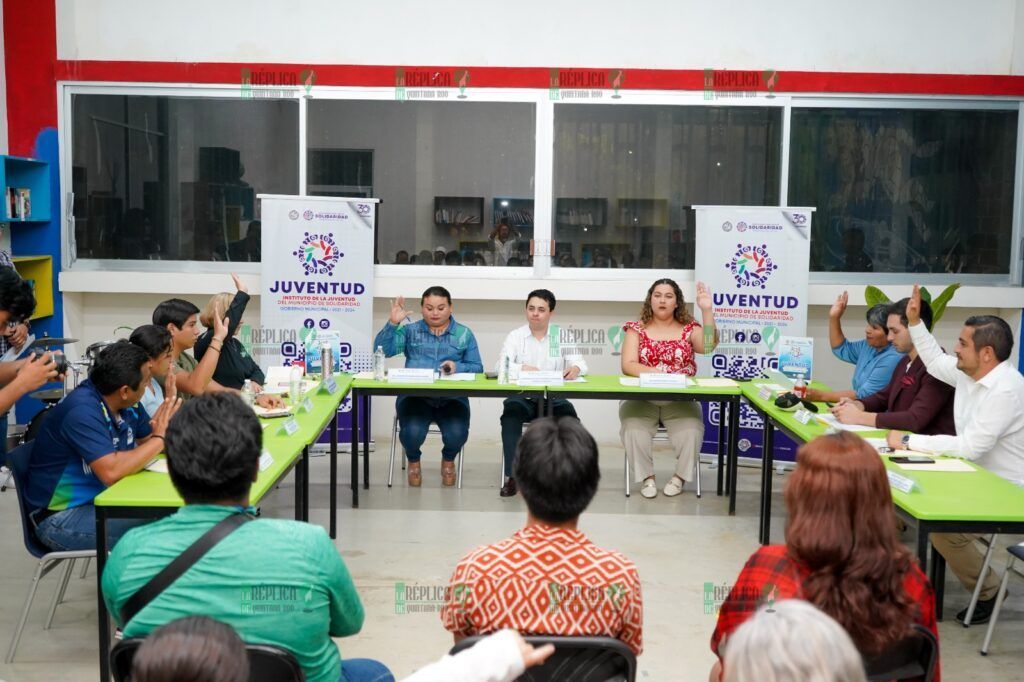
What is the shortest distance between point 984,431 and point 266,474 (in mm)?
2688

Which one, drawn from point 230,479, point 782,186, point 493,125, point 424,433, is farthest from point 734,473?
point 230,479

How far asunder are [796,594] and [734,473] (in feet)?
11.1

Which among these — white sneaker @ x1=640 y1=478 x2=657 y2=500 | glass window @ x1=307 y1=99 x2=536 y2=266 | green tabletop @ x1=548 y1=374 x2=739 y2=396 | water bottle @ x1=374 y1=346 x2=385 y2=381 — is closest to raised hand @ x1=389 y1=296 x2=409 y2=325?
water bottle @ x1=374 y1=346 x2=385 y2=381

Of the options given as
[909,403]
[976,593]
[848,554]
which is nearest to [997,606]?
[976,593]

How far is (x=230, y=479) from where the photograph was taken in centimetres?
220

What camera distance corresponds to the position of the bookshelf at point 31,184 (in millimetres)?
6645

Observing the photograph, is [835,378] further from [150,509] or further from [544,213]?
[150,509]

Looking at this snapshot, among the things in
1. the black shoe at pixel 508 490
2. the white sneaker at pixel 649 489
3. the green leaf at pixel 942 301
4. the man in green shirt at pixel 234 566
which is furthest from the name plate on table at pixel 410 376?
the green leaf at pixel 942 301

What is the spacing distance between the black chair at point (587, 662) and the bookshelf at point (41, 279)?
18.8 feet

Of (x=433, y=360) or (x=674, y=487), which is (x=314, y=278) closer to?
(x=433, y=360)

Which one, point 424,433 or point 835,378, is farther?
point 835,378

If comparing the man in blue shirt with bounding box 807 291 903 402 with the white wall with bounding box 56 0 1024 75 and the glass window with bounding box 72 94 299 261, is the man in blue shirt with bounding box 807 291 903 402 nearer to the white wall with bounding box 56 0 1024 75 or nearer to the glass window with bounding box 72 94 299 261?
the white wall with bounding box 56 0 1024 75

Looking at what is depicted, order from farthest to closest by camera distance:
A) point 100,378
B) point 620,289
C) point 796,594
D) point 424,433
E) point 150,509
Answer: point 620,289 < point 424,433 < point 100,378 < point 150,509 < point 796,594

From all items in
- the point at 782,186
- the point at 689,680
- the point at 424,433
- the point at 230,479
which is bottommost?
the point at 689,680
